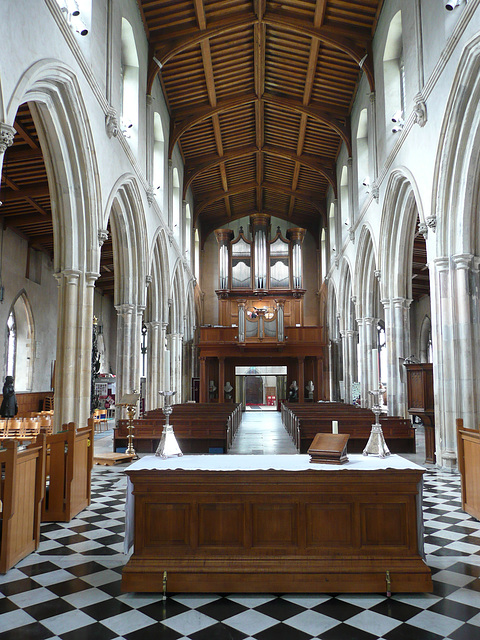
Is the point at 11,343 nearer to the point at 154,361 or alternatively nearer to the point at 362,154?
the point at 154,361

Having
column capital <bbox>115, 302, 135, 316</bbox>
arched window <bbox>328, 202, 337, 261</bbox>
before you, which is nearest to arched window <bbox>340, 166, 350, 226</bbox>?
arched window <bbox>328, 202, 337, 261</bbox>

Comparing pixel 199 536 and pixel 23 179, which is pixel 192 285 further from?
pixel 199 536

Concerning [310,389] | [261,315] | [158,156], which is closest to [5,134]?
[158,156]

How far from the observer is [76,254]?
849cm

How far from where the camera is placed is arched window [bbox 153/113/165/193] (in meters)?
14.9

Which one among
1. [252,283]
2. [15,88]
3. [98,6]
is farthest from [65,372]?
[252,283]

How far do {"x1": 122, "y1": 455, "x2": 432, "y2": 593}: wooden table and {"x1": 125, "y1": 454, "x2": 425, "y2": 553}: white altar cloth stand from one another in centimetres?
3

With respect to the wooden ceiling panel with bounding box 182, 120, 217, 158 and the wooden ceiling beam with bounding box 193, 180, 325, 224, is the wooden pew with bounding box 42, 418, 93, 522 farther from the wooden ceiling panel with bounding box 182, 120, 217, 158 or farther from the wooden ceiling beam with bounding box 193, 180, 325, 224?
the wooden ceiling beam with bounding box 193, 180, 325, 224

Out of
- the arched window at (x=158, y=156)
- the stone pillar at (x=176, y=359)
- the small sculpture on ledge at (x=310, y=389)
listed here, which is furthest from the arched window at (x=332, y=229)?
the arched window at (x=158, y=156)

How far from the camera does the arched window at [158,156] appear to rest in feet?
48.9

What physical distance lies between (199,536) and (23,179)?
10651mm

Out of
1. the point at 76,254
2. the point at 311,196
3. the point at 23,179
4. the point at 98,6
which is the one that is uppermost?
the point at 311,196

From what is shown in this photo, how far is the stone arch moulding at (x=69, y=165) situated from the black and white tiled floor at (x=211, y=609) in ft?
17.3

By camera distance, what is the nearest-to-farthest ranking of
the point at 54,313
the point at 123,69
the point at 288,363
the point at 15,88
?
the point at 15,88 → the point at 123,69 → the point at 54,313 → the point at 288,363
